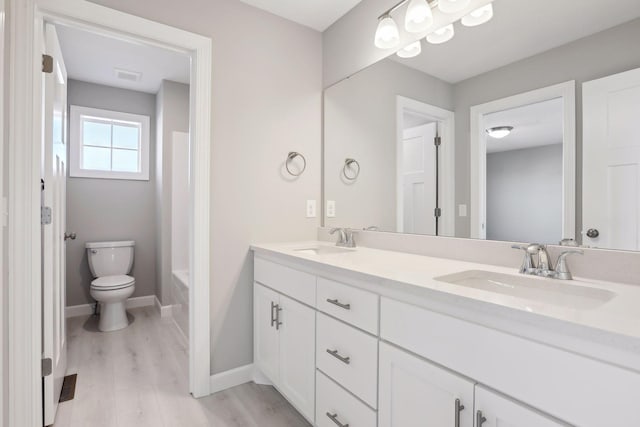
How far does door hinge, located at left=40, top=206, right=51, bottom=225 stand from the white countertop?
1046mm

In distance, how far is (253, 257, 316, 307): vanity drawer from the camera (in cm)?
150

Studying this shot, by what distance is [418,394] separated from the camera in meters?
0.99

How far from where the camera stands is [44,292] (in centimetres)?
153

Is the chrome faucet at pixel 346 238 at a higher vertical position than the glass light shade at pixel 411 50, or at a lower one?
lower

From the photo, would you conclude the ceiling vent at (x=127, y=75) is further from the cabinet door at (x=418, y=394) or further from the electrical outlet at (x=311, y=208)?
the cabinet door at (x=418, y=394)

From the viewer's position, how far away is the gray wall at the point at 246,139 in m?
1.91

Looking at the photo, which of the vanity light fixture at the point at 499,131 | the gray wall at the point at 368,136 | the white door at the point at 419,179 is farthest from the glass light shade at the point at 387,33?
the vanity light fixture at the point at 499,131

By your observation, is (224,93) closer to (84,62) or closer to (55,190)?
(55,190)

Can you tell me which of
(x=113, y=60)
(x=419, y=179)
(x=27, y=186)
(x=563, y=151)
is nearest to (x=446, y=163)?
(x=419, y=179)

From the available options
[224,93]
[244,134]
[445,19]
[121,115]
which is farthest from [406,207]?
[121,115]

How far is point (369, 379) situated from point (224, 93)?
166 centimetres

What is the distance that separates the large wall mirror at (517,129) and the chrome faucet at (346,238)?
5.4 inches

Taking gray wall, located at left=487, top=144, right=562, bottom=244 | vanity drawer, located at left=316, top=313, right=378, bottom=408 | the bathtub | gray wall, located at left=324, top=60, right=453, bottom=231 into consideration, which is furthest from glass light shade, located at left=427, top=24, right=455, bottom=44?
the bathtub

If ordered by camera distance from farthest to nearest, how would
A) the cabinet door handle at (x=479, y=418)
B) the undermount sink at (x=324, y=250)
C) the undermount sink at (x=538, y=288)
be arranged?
1. the undermount sink at (x=324, y=250)
2. the undermount sink at (x=538, y=288)
3. the cabinet door handle at (x=479, y=418)
